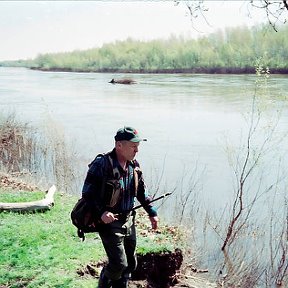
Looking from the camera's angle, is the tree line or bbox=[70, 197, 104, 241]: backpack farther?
the tree line

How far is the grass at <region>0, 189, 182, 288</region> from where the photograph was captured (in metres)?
5.12

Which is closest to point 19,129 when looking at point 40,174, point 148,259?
point 40,174

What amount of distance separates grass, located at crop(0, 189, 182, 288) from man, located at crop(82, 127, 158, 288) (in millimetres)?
1004

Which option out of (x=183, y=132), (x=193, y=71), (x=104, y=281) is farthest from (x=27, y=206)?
(x=193, y=71)

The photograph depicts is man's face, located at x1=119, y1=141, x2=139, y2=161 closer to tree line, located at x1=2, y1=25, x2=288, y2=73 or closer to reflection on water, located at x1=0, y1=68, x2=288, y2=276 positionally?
reflection on water, located at x1=0, y1=68, x2=288, y2=276

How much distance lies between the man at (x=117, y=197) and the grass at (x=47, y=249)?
100 cm

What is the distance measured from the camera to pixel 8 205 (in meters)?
7.63

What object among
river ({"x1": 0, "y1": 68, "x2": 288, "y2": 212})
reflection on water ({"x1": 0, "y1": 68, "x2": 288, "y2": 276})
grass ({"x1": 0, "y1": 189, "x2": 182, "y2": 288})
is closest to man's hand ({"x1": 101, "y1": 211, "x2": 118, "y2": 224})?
grass ({"x1": 0, "y1": 189, "x2": 182, "y2": 288})

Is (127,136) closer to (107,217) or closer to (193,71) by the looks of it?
(107,217)

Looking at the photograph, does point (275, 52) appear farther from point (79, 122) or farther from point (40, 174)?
point (40, 174)

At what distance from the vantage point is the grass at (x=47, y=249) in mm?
5125

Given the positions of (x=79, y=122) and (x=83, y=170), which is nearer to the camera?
(x=83, y=170)

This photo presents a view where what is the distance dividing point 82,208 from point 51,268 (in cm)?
172

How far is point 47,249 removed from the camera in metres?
5.91
